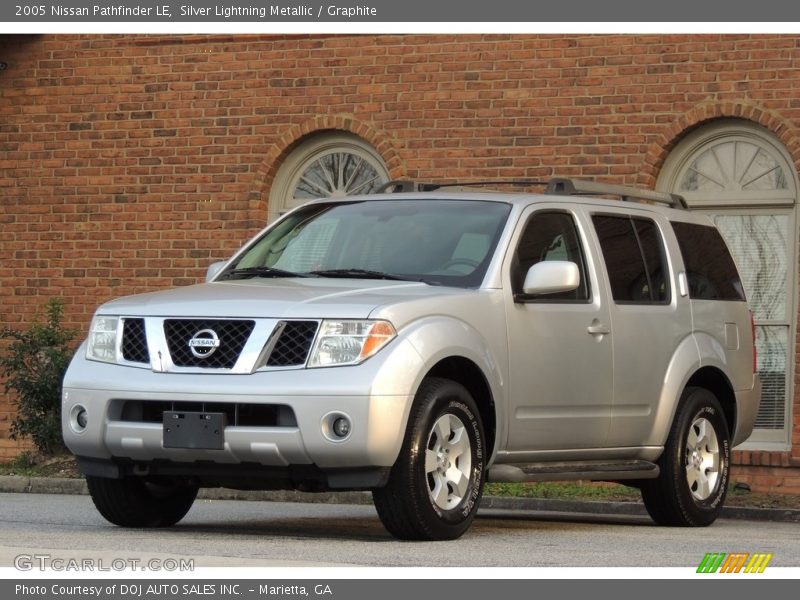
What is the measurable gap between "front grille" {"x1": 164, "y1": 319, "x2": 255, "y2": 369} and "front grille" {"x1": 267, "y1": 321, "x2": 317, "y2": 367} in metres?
0.17

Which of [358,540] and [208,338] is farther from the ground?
[208,338]

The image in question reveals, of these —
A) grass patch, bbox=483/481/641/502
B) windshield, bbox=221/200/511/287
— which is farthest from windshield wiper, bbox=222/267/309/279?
grass patch, bbox=483/481/641/502

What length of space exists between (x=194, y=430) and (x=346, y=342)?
2.85 feet

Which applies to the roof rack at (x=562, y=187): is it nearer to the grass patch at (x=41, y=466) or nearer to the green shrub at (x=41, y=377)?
the grass patch at (x=41, y=466)

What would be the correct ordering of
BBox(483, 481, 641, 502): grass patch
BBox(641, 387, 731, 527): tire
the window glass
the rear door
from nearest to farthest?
the rear door < BBox(641, 387, 731, 527): tire < the window glass < BBox(483, 481, 641, 502): grass patch

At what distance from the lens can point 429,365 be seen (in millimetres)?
8641

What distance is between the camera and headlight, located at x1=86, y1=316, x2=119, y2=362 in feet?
29.8

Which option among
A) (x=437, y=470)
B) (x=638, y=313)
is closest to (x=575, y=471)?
(x=638, y=313)

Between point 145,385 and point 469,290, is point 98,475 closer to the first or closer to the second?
point 145,385

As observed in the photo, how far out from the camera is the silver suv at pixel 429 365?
27.8ft

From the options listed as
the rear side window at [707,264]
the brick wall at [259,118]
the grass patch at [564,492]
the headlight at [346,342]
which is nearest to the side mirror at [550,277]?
the headlight at [346,342]

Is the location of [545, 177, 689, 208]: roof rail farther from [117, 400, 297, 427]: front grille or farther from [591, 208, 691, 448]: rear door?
[117, 400, 297, 427]: front grille

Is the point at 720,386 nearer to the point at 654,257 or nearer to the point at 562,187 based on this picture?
the point at 654,257
